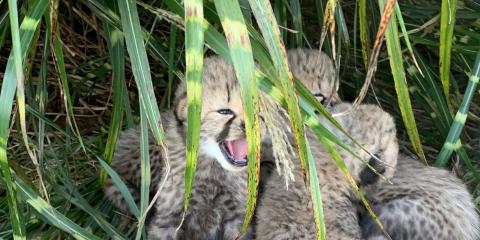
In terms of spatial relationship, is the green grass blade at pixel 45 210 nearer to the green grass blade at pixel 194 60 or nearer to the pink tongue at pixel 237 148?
the pink tongue at pixel 237 148

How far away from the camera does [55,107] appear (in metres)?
3.34

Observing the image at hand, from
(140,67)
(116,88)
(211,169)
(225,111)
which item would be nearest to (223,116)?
(225,111)

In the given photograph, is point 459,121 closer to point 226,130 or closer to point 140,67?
point 226,130

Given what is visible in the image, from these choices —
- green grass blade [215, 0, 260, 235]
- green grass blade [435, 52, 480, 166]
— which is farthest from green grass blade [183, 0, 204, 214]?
green grass blade [435, 52, 480, 166]

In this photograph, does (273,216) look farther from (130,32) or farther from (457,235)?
(130,32)

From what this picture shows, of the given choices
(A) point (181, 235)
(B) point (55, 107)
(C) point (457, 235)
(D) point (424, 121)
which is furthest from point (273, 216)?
(B) point (55, 107)

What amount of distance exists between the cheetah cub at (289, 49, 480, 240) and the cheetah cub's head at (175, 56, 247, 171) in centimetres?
32

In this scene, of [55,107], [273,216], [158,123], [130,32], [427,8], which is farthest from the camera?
[55,107]

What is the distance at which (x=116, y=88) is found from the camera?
2.42 metres

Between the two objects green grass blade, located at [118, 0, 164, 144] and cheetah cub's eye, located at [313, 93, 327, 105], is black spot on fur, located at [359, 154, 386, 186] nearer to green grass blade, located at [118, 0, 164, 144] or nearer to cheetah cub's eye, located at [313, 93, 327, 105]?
cheetah cub's eye, located at [313, 93, 327, 105]

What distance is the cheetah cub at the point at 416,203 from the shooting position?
229 centimetres

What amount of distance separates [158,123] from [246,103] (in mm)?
228

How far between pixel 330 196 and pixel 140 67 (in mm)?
694

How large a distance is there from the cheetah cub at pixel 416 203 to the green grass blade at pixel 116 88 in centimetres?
49
